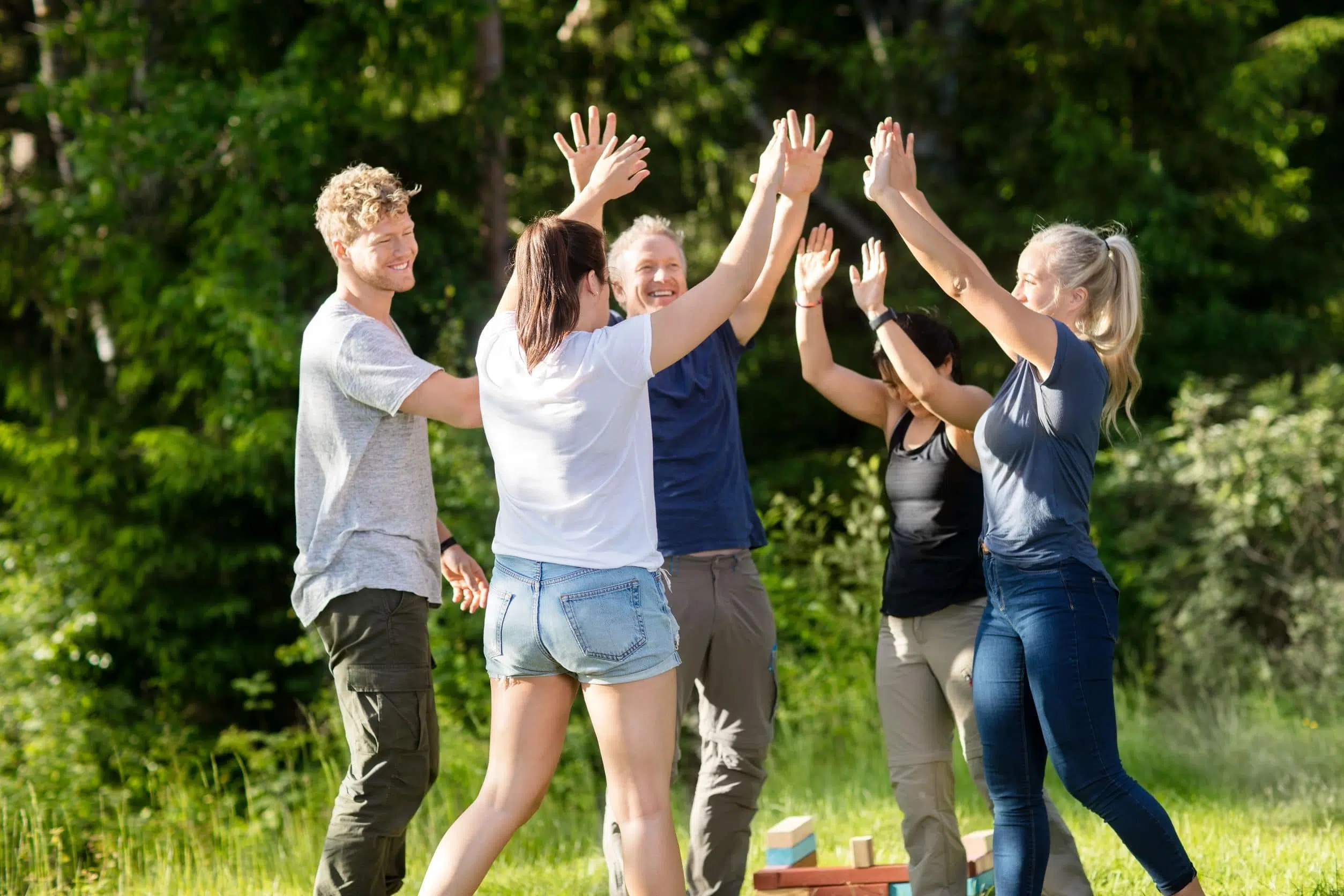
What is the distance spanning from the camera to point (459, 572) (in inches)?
127

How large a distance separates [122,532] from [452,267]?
2.64 metres

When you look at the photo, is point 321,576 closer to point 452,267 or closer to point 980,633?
point 980,633

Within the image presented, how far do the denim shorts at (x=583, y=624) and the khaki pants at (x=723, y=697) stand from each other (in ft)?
2.37

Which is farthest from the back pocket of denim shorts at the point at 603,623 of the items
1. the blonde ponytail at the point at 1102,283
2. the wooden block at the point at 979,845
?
the wooden block at the point at 979,845

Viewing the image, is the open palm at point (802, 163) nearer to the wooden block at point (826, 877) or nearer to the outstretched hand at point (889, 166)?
the outstretched hand at point (889, 166)

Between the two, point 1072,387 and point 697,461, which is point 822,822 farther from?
point 1072,387

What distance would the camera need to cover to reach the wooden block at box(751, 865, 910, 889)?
3561mm

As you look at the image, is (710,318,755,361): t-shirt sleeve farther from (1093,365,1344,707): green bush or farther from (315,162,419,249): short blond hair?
(1093,365,1344,707): green bush

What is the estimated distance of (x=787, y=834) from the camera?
3.69 meters

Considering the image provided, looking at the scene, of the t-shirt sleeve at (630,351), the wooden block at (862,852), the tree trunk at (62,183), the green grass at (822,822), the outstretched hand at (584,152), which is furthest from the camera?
the tree trunk at (62,183)

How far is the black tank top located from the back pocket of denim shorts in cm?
106

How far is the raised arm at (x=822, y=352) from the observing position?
355 centimetres

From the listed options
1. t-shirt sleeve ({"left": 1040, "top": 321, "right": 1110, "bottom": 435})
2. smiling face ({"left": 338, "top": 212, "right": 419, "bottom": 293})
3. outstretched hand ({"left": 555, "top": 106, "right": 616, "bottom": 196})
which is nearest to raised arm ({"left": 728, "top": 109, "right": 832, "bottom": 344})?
outstretched hand ({"left": 555, "top": 106, "right": 616, "bottom": 196})

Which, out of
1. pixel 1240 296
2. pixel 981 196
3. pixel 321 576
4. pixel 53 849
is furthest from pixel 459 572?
pixel 1240 296
